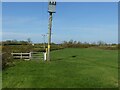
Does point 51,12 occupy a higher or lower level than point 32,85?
higher

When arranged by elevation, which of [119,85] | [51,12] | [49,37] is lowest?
[119,85]

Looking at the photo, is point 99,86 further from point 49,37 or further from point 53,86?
point 49,37

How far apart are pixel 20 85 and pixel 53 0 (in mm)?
18471

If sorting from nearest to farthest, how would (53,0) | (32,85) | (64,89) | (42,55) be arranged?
(64,89) < (32,85) < (53,0) < (42,55)

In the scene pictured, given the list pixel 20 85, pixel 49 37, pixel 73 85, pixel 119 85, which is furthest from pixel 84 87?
pixel 49 37

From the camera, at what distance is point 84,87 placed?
446 inches

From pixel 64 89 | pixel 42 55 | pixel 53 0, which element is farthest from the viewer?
pixel 42 55

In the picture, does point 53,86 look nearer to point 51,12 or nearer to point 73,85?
point 73,85

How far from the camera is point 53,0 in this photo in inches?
1151

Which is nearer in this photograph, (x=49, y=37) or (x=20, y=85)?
(x=20, y=85)

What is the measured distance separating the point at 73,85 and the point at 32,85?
5.44ft

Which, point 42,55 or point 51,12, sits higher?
point 51,12

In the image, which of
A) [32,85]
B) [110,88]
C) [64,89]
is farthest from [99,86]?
[32,85]

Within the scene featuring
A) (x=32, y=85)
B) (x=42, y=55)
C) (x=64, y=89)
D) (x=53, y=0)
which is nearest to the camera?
(x=64, y=89)
